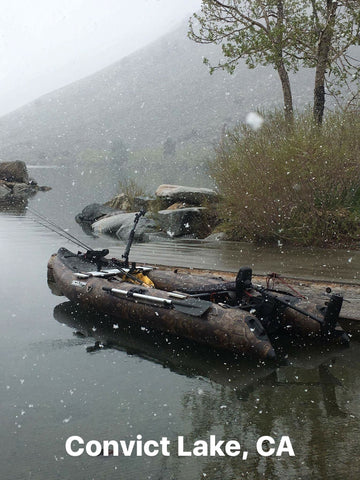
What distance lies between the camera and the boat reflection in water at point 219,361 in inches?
241

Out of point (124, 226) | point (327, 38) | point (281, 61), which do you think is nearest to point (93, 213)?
point (124, 226)

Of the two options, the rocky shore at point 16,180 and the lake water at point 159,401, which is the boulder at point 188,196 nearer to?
the lake water at point 159,401

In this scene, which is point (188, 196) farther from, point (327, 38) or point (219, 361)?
point (219, 361)

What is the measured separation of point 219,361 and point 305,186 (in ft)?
20.6

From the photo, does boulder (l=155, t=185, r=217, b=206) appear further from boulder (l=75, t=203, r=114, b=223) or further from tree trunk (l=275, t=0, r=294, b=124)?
boulder (l=75, t=203, r=114, b=223)

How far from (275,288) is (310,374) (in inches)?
68.7

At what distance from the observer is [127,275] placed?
28.0 ft

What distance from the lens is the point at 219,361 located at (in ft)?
22.1

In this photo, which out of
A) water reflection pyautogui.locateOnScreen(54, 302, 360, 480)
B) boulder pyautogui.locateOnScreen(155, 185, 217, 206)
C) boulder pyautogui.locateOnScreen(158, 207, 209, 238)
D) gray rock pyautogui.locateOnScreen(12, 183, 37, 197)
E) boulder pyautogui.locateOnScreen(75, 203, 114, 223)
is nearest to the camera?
water reflection pyautogui.locateOnScreen(54, 302, 360, 480)

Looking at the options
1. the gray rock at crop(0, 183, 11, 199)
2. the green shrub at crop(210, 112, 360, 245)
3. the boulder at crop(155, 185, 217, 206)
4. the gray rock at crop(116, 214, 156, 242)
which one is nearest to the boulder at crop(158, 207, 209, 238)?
the boulder at crop(155, 185, 217, 206)

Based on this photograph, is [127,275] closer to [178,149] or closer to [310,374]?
[310,374]

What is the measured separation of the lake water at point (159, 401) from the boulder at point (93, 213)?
52.1 feet

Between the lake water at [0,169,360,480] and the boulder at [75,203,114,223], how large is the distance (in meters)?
15.9

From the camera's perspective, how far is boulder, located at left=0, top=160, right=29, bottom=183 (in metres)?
46.1
